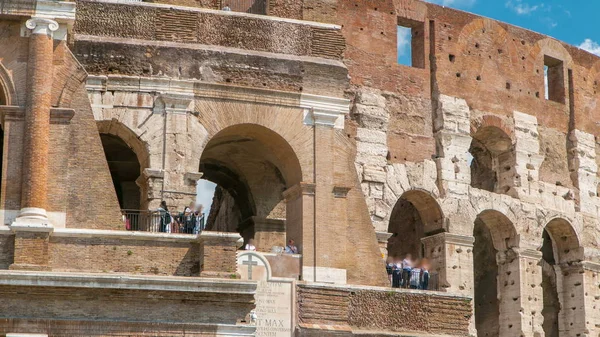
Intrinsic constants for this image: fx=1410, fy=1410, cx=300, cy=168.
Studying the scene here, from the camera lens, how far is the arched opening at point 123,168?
29.0 meters

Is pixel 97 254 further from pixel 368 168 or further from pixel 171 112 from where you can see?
pixel 368 168

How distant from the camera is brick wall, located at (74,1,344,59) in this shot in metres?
26.1

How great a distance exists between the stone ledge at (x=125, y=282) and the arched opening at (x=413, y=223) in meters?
8.27

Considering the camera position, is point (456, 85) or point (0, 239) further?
point (456, 85)

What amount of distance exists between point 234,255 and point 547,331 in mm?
13163

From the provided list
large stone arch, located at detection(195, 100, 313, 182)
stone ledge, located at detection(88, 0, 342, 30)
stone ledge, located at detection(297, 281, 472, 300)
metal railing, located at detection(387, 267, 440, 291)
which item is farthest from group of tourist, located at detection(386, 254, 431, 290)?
stone ledge, located at detection(88, 0, 342, 30)

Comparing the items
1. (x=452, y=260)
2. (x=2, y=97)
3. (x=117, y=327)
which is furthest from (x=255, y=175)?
(x=117, y=327)

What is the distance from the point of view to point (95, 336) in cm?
2225

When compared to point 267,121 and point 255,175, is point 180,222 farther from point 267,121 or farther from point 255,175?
point 255,175

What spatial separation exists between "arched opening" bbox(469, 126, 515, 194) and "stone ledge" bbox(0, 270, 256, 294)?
10563 mm

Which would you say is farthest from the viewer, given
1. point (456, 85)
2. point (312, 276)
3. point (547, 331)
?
point (547, 331)

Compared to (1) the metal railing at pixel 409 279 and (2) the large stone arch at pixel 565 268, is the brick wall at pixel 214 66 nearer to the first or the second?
(1) the metal railing at pixel 409 279

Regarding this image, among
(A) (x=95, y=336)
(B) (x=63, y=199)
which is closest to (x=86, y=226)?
(B) (x=63, y=199)

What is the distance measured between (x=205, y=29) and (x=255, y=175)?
396 centimetres
